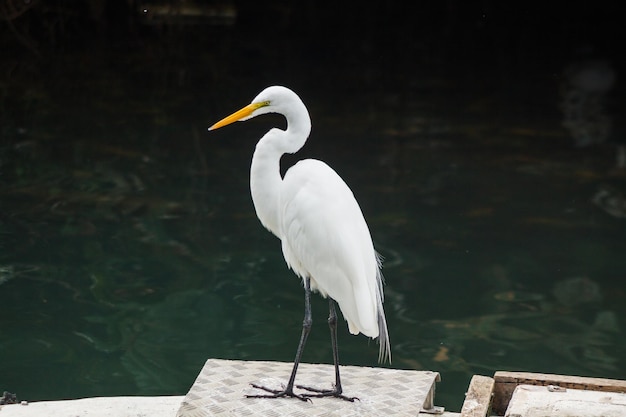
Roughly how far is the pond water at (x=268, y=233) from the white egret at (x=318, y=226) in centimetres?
31

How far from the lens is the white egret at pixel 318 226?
9.68 ft

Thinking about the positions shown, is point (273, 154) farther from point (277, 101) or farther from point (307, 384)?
point (307, 384)

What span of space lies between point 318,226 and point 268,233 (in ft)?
8.26

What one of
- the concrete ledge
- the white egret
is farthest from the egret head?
the concrete ledge

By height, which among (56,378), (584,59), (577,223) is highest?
(584,59)

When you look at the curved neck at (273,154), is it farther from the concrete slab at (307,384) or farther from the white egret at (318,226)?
the concrete slab at (307,384)

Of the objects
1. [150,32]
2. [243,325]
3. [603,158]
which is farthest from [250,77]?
[243,325]

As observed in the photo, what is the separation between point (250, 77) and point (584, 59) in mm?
3271

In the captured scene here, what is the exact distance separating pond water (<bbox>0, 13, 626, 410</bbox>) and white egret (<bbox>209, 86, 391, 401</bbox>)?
0.31m

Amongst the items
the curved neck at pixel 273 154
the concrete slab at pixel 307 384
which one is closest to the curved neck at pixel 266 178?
the curved neck at pixel 273 154

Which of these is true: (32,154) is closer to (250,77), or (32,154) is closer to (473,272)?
(250,77)

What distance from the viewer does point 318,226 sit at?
2.96 m

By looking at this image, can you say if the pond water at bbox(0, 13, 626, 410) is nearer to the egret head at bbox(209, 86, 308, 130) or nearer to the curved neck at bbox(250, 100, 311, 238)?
the curved neck at bbox(250, 100, 311, 238)

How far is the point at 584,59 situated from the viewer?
982 centimetres
